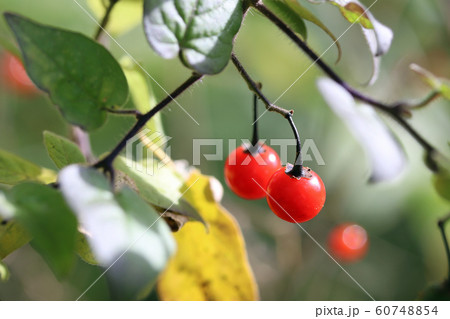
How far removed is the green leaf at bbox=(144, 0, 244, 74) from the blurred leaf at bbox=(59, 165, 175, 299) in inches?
6.4

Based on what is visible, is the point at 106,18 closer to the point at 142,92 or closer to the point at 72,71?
the point at 142,92

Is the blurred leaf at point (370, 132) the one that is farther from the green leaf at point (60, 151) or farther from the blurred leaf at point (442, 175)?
the green leaf at point (60, 151)

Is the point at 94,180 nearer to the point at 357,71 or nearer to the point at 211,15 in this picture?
the point at 211,15

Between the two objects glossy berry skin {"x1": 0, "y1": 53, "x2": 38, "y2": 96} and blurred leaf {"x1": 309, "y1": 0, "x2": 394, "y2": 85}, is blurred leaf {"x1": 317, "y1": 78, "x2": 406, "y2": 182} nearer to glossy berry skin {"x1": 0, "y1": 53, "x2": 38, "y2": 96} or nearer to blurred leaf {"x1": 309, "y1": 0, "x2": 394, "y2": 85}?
blurred leaf {"x1": 309, "y1": 0, "x2": 394, "y2": 85}

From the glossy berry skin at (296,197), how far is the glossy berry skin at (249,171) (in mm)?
91

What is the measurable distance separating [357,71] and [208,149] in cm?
62

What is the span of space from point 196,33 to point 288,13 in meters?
0.19

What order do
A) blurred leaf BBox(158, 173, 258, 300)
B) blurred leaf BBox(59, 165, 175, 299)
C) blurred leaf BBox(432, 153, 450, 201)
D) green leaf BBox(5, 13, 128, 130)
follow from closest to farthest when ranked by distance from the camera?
1. blurred leaf BBox(59, 165, 175, 299)
2. green leaf BBox(5, 13, 128, 130)
3. blurred leaf BBox(432, 153, 450, 201)
4. blurred leaf BBox(158, 173, 258, 300)

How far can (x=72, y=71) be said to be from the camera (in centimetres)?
59

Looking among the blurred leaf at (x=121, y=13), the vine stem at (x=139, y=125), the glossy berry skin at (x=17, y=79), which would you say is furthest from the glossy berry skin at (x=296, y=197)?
the glossy berry skin at (x=17, y=79)

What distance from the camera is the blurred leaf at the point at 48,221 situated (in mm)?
475

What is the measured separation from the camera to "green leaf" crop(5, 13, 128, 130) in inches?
21.8

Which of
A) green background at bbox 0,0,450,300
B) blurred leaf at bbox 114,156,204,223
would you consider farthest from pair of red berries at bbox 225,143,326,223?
green background at bbox 0,0,450,300
